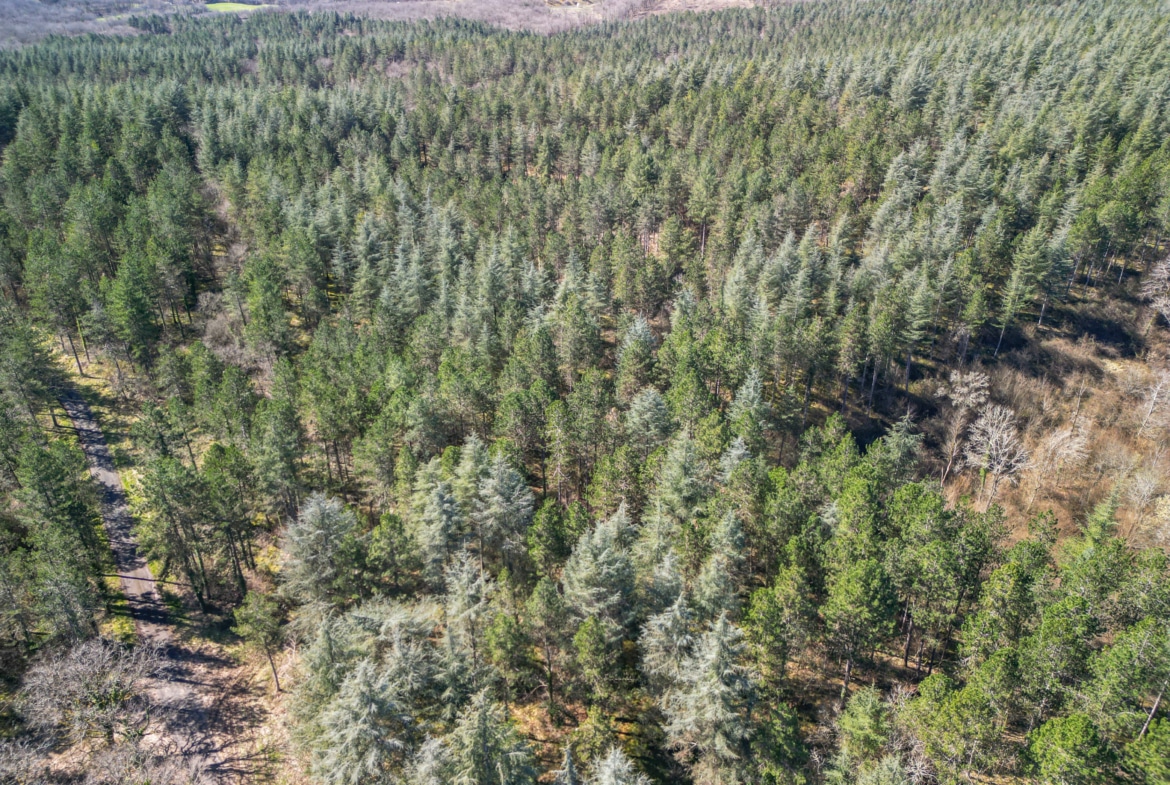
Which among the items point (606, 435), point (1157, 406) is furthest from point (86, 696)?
point (1157, 406)

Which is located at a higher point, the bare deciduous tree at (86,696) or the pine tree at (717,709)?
the pine tree at (717,709)

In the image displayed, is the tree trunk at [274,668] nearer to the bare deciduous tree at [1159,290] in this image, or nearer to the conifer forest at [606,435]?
the conifer forest at [606,435]

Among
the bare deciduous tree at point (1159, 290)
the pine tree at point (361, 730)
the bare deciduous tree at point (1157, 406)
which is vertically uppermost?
the bare deciduous tree at point (1159, 290)

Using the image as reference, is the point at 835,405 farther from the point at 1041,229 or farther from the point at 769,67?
the point at 769,67

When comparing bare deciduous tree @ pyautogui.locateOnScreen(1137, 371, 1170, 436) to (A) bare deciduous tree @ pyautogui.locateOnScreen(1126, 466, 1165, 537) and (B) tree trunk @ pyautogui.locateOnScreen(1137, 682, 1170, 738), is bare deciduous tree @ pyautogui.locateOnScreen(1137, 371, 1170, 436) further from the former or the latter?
(B) tree trunk @ pyautogui.locateOnScreen(1137, 682, 1170, 738)

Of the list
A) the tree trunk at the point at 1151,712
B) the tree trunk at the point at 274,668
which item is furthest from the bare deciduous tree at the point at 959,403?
the tree trunk at the point at 274,668

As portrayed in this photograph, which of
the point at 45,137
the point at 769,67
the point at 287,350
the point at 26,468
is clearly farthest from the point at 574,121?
the point at 26,468

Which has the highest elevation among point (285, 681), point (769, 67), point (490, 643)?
point (769, 67)
